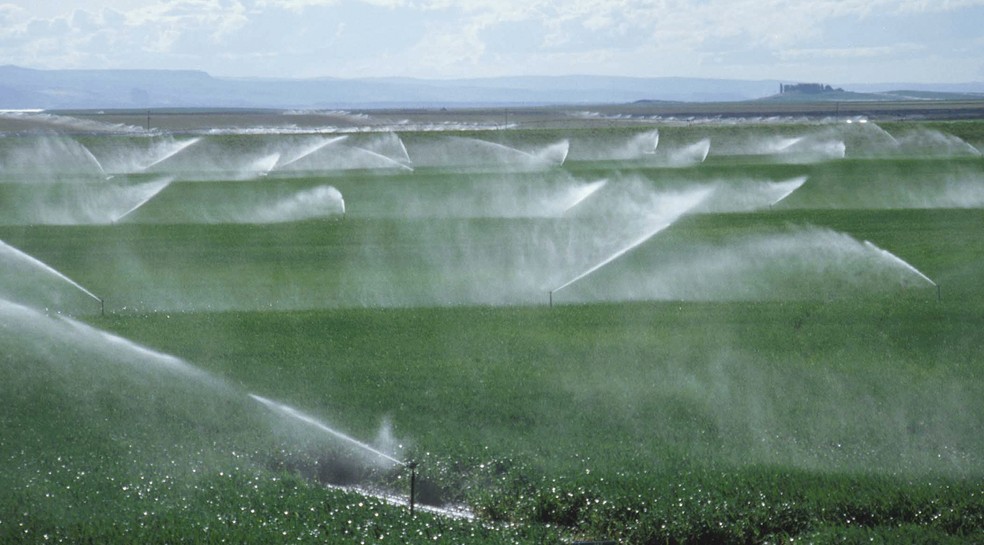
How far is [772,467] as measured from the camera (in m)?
14.5

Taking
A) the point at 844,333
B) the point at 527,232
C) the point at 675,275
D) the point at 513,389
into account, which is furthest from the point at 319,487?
the point at 527,232

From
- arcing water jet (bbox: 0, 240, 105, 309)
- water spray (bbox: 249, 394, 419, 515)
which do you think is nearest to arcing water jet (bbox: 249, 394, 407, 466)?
water spray (bbox: 249, 394, 419, 515)

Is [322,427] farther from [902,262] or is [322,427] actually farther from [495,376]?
[902,262]

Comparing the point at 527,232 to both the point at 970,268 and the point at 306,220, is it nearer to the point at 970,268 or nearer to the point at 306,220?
the point at 306,220

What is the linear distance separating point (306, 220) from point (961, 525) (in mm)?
32159

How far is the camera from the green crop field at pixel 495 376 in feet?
42.4

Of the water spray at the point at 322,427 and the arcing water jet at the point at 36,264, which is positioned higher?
the arcing water jet at the point at 36,264

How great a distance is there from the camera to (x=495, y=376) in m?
19.0

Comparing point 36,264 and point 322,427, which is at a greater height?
point 36,264

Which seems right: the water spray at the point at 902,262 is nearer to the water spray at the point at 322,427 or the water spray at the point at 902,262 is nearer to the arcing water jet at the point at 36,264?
the water spray at the point at 322,427

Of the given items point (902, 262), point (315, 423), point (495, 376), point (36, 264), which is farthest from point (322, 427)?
point (902, 262)

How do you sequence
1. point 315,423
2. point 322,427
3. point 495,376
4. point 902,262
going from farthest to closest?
point 902,262
point 495,376
point 315,423
point 322,427

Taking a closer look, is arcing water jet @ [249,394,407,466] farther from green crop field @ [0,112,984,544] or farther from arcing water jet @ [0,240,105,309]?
arcing water jet @ [0,240,105,309]

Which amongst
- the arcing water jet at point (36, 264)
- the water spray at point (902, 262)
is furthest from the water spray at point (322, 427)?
the water spray at point (902, 262)
